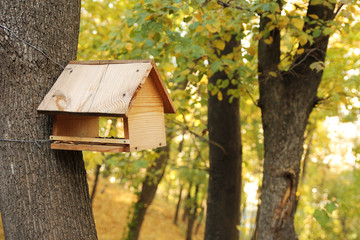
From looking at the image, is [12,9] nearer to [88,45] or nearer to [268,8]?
[268,8]

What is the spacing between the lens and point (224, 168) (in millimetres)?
5414

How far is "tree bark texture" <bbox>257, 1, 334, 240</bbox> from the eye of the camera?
4.05 metres

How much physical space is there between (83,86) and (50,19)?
22.2 inches

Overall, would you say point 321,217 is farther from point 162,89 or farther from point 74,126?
point 74,126

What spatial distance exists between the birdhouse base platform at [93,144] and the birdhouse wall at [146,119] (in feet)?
0.25

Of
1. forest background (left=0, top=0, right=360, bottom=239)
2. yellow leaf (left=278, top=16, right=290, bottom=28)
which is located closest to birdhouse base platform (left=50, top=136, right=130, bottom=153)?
forest background (left=0, top=0, right=360, bottom=239)

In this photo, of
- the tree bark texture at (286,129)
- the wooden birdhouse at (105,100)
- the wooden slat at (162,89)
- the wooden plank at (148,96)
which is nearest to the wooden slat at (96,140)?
the wooden birdhouse at (105,100)

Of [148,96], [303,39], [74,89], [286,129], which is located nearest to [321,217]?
[286,129]

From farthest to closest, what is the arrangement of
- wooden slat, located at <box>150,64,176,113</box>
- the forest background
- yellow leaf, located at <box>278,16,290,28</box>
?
the forest background → yellow leaf, located at <box>278,16,290,28</box> → wooden slat, located at <box>150,64,176,113</box>

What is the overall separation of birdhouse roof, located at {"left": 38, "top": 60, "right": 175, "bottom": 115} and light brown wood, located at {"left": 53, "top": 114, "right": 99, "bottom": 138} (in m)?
0.19

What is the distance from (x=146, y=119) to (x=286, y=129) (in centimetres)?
212

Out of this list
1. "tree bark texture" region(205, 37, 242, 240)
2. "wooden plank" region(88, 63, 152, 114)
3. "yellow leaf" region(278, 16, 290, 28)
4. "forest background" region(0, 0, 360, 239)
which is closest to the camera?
"wooden plank" region(88, 63, 152, 114)

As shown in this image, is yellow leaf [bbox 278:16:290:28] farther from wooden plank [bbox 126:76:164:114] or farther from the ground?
the ground

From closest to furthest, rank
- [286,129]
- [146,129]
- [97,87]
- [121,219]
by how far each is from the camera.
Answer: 1. [97,87]
2. [146,129]
3. [286,129]
4. [121,219]
